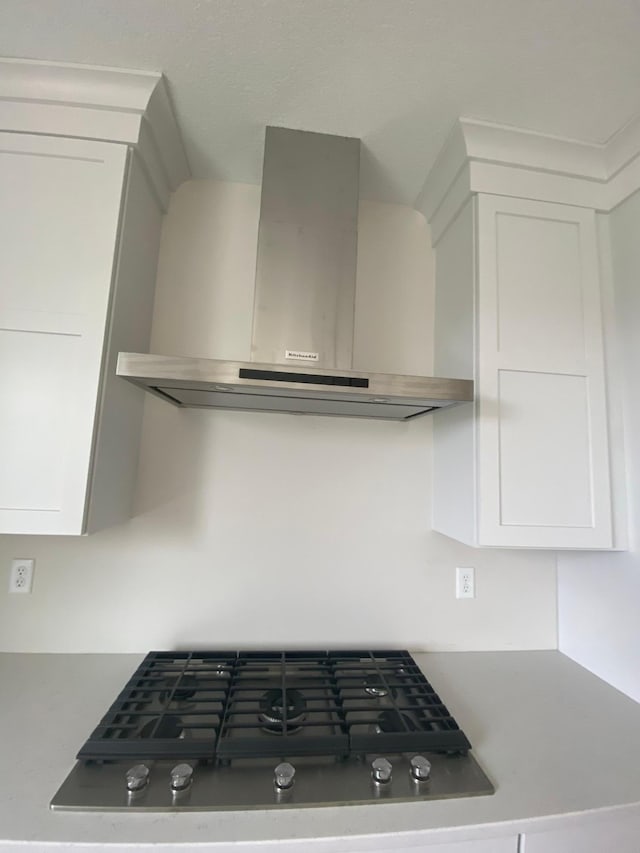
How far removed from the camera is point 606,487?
3.74 ft

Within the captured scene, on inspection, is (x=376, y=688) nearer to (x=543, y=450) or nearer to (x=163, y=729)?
(x=163, y=729)

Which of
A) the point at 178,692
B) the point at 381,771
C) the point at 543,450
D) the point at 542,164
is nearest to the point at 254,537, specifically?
the point at 178,692

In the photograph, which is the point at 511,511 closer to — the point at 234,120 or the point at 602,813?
the point at 602,813

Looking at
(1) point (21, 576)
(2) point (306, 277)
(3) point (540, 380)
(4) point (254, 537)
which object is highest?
(2) point (306, 277)

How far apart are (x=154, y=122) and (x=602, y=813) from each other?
6.72ft

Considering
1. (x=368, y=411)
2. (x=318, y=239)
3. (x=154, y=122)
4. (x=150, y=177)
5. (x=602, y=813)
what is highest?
(x=154, y=122)

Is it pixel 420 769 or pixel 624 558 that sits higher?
pixel 624 558

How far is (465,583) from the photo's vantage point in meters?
1.40

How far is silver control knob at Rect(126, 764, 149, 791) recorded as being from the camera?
28.9 inches

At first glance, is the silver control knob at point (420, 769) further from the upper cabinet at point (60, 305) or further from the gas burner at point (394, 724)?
the upper cabinet at point (60, 305)

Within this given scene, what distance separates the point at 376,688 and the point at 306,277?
4.04 feet

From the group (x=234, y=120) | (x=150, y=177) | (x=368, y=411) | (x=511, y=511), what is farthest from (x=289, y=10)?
(x=511, y=511)

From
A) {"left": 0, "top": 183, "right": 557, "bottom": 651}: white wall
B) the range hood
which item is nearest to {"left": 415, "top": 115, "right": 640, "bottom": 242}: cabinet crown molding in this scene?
the range hood

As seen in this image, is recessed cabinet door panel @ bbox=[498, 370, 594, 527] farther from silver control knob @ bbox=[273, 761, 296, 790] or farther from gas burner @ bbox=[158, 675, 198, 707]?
gas burner @ bbox=[158, 675, 198, 707]
